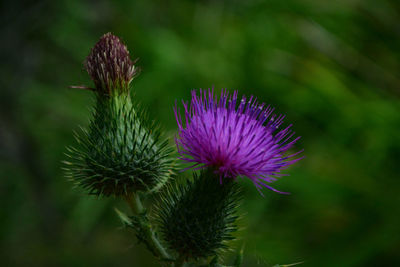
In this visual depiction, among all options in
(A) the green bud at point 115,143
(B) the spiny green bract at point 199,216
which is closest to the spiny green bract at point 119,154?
(A) the green bud at point 115,143

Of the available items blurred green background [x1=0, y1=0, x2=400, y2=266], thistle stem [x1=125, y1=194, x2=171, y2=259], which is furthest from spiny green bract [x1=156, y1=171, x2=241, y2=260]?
blurred green background [x1=0, y1=0, x2=400, y2=266]

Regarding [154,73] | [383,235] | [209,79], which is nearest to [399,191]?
[383,235]

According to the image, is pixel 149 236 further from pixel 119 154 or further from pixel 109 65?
pixel 109 65

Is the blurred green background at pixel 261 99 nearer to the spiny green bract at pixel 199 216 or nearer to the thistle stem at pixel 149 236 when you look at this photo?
the spiny green bract at pixel 199 216

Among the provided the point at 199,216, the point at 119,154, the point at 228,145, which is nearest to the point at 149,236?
the point at 199,216

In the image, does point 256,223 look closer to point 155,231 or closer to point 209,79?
point 209,79

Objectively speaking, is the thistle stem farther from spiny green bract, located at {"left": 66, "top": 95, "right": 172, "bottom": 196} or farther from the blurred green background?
the blurred green background
